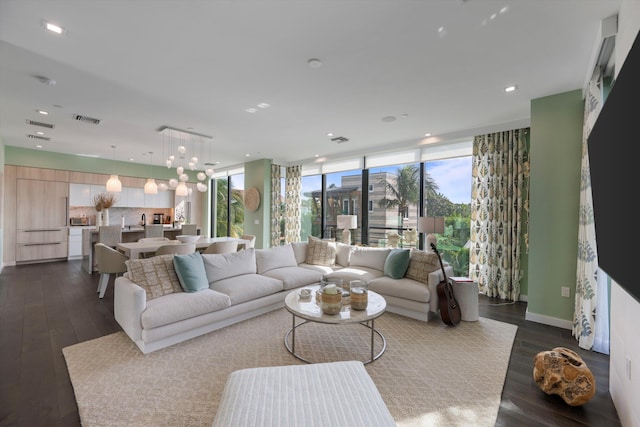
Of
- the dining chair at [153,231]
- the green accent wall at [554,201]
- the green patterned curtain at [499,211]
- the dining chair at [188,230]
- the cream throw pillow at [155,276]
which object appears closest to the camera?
the cream throw pillow at [155,276]

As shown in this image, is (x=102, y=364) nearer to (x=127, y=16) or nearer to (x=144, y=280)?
(x=144, y=280)

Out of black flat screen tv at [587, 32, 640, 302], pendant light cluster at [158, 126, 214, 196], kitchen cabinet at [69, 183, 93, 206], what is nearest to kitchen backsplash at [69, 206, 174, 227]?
kitchen cabinet at [69, 183, 93, 206]

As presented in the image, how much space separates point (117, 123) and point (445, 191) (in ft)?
20.0

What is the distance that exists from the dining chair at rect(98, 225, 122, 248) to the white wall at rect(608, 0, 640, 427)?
7.21 metres

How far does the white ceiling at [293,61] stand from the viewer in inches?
81.1

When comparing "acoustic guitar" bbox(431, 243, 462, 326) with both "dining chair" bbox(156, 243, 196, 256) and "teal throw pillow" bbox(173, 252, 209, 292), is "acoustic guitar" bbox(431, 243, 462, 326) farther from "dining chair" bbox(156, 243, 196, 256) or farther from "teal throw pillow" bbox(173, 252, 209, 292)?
"dining chair" bbox(156, 243, 196, 256)

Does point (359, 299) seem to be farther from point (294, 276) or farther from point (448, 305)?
point (294, 276)

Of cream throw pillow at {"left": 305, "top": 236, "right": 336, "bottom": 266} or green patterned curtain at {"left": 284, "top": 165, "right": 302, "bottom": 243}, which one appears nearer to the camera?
cream throw pillow at {"left": 305, "top": 236, "right": 336, "bottom": 266}

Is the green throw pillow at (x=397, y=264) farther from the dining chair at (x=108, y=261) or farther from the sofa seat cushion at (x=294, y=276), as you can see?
the dining chair at (x=108, y=261)

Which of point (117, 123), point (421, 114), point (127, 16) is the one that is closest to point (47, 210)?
point (117, 123)

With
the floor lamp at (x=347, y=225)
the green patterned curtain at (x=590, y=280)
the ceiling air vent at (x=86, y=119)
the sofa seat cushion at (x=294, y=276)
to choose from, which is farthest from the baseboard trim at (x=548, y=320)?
the ceiling air vent at (x=86, y=119)

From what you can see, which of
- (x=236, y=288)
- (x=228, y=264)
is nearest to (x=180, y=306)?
(x=236, y=288)

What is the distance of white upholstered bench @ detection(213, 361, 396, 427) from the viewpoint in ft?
4.00

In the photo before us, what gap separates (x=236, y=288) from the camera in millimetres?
3354
